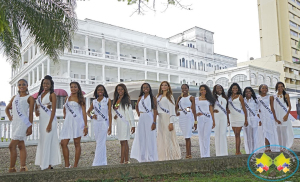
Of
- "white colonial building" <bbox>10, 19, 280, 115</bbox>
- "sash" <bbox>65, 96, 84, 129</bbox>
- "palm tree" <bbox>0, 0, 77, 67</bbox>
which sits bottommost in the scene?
"sash" <bbox>65, 96, 84, 129</bbox>

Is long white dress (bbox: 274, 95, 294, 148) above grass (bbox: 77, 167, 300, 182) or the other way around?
above

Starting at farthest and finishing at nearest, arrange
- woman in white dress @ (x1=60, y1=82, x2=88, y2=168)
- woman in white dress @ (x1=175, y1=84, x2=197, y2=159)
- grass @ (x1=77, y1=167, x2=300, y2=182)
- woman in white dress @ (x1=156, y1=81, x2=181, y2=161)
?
1. woman in white dress @ (x1=175, y1=84, x2=197, y2=159)
2. woman in white dress @ (x1=156, y1=81, x2=181, y2=161)
3. woman in white dress @ (x1=60, y1=82, x2=88, y2=168)
4. grass @ (x1=77, y1=167, x2=300, y2=182)

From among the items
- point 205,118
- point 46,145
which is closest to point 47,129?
point 46,145

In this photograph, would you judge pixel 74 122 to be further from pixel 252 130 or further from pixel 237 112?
pixel 252 130

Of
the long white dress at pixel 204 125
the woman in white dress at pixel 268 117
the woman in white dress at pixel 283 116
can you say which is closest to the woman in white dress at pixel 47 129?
the long white dress at pixel 204 125

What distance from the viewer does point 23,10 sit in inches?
298

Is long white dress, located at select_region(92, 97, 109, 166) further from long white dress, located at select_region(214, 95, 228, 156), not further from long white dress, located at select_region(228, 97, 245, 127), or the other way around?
long white dress, located at select_region(228, 97, 245, 127)

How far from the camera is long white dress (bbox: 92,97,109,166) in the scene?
17.9ft

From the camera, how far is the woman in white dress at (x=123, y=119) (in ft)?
18.7

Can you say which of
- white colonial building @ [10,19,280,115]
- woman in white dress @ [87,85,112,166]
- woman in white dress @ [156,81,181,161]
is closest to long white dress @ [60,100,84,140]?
woman in white dress @ [87,85,112,166]

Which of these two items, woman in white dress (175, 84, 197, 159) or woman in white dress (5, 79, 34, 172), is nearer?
woman in white dress (5, 79, 34, 172)

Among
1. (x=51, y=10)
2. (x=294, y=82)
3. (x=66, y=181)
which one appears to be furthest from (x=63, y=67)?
(x=294, y=82)

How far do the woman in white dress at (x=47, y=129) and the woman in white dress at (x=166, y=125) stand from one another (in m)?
2.25

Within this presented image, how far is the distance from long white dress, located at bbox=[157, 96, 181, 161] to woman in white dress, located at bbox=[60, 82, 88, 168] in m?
1.74
